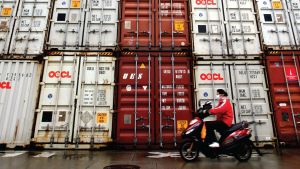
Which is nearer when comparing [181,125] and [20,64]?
[181,125]

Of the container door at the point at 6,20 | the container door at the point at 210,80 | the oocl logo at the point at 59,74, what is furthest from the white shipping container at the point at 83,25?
the container door at the point at 210,80

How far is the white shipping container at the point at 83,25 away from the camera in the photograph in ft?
25.5

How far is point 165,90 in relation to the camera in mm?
7293

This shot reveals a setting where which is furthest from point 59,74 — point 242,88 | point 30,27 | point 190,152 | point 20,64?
point 242,88

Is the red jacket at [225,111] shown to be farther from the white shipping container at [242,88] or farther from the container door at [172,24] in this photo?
the container door at [172,24]

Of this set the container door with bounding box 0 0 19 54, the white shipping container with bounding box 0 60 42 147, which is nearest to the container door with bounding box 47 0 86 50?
the white shipping container with bounding box 0 60 42 147

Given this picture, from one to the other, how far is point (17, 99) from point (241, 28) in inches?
315

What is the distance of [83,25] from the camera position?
7980 millimetres

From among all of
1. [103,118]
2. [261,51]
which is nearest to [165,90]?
[103,118]

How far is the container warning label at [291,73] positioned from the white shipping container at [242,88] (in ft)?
2.55

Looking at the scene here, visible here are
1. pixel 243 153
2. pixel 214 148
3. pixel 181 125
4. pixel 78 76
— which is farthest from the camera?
pixel 78 76

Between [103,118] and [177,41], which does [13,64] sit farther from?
[177,41]

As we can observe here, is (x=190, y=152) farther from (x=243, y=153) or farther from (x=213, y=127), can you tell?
(x=243, y=153)

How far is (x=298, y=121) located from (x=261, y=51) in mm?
2559
